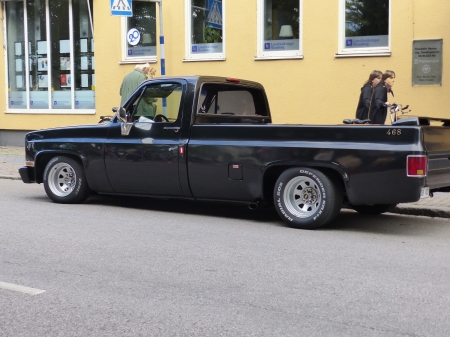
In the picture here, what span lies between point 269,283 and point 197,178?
10.7 feet

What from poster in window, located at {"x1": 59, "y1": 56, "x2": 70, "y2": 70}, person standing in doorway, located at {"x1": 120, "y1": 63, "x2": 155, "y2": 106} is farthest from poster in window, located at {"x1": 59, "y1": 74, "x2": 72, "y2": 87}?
person standing in doorway, located at {"x1": 120, "y1": 63, "x2": 155, "y2": 106}

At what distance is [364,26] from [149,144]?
22.7 feet

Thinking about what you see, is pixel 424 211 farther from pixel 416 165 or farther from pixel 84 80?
pixel 84 80

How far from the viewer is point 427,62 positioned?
13.8 metres

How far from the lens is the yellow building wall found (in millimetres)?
13836

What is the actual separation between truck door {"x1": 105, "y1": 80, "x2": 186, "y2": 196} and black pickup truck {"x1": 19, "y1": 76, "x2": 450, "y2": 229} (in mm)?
12

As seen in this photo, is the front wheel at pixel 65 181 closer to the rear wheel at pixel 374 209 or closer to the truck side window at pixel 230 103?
the truck side window at pixel 230 103

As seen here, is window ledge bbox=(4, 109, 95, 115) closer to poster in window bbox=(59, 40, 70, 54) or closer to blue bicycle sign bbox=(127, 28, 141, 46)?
poster in window bbox=(59, 40, 70, 54)

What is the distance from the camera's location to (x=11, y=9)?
20.0 m

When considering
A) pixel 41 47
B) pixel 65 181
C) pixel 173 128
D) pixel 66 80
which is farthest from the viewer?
pixel 41 47

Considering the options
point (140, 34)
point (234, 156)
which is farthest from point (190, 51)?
point (234, 156)

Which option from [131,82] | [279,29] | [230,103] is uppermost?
[279,29]

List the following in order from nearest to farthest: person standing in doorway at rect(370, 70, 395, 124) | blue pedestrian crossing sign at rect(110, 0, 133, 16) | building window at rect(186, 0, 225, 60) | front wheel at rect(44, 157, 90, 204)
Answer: front wheel at rect(44, 157, 90, 204) < person standing in doorway at rect(370, 70, 395, 124) < blue pedestrian crossing sign at rect(110, 0, 133, 16) < building window at rect(186, 0, 225, 60)

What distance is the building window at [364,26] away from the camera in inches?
564
